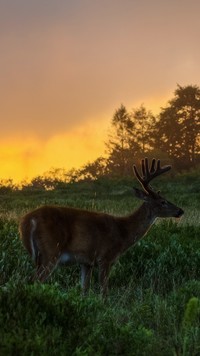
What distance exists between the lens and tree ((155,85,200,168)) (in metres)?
65.4

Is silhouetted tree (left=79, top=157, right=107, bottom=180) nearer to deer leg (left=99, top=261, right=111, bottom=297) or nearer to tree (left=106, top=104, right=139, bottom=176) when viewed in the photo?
tree (left=106, top=104, right=139, bottom=176)

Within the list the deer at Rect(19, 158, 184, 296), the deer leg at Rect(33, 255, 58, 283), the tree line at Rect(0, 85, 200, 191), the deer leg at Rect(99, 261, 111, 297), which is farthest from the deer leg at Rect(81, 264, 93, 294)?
the tree line at Rect(0, 85, 200, 191)

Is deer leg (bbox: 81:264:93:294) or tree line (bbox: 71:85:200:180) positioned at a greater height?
tree line (bbox: 71:85:200:180)

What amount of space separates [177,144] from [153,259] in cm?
5594

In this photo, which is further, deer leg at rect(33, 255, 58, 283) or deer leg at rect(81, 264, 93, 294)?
deer leg at rect(81, 264, 93, 294)

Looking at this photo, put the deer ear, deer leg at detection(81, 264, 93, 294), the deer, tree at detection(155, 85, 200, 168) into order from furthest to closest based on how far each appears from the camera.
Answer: tree at detection(155, 85, 200, 168)
the deer ear
deer leg at detection(81, 264, 93, 294)
the deer

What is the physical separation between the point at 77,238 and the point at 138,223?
6.06 feet

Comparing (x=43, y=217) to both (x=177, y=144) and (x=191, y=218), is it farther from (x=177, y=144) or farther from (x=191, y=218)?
(x=177, y=144)

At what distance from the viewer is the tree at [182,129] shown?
65375mm

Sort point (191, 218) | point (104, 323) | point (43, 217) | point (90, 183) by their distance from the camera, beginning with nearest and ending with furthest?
point (104, 323) < point (43, 217) < point (191, 218) < point (90, 183)

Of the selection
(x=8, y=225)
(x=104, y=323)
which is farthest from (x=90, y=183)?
(x=104, y=323)

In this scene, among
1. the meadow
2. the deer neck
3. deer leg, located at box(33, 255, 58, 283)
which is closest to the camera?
the meadow

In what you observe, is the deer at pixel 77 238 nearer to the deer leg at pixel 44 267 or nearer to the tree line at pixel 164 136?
the deer leg at pixel 44 267

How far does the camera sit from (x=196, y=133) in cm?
6538
